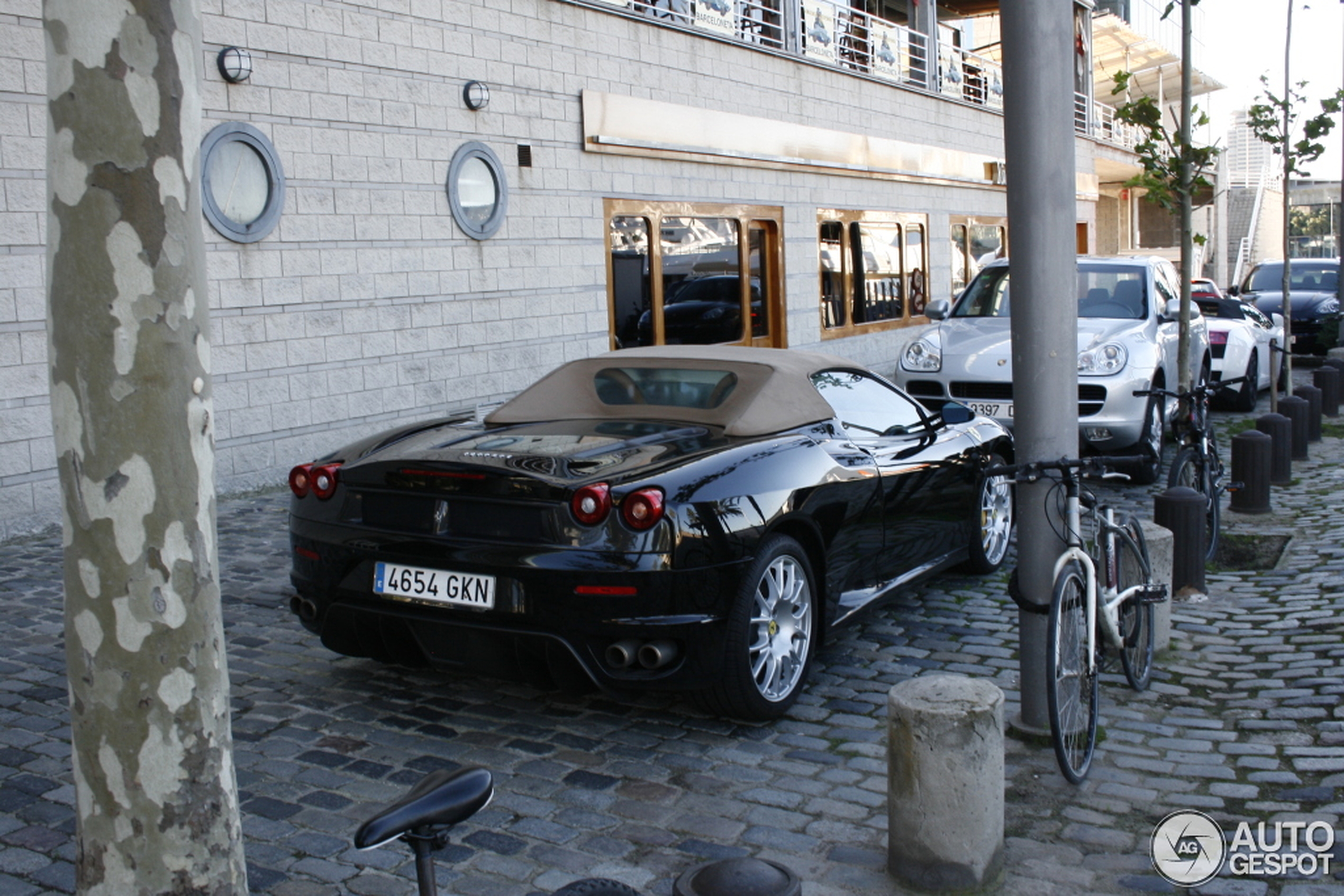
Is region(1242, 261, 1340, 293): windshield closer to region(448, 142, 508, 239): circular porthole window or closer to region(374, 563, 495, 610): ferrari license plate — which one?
region(448, 142, 508, 239): circular porthole window

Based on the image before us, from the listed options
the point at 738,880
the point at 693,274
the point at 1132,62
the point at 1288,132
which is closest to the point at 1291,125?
the point at 1288,132

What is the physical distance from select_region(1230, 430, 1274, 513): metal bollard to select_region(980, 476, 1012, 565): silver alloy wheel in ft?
6.79

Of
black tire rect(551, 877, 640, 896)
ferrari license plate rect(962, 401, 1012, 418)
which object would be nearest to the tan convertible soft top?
black tire rect(551, 877, 640, 896)

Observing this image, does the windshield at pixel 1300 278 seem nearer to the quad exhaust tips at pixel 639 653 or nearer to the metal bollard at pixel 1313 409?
the metal bollard at pixel 1313 409

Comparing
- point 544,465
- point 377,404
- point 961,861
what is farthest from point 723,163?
point 961,861

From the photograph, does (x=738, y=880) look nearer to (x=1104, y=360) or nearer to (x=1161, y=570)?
(x=1161, y=570)

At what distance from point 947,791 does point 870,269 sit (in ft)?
55.5

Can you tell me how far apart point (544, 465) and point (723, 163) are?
38.1ft

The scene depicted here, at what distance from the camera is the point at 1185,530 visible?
21.0 ft

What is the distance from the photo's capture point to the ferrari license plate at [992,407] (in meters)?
10.0

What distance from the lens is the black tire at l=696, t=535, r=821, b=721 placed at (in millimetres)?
4332

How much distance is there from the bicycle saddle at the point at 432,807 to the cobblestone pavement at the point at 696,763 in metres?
1.34

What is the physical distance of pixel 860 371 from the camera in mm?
6086

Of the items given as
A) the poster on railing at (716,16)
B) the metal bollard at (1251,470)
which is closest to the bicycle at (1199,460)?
the metal bollard at (1251,470)
